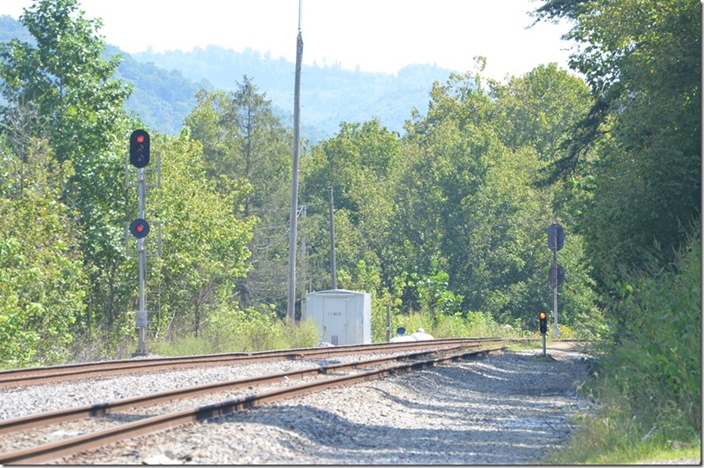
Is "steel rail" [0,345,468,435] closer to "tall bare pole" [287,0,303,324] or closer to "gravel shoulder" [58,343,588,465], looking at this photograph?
"gravel shoulder" [58,343,588,465]

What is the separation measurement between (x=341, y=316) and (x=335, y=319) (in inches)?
10.6

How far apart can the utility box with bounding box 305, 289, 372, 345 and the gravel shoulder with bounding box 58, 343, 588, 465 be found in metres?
19.0

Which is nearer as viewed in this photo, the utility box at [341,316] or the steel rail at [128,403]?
the steel rail at [128,403]

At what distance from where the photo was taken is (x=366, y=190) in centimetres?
7650

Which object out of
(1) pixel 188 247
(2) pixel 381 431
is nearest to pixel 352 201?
(1) pixel 188 247

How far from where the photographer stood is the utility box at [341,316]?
3850 cm

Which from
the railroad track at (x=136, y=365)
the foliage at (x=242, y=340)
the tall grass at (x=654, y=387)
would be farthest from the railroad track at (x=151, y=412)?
the foliage at (x=242, y=340)

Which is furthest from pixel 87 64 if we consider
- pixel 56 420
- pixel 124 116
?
pixel 56 420

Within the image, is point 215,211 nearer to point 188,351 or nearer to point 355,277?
point 188,351

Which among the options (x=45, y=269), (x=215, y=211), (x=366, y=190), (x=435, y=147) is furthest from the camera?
(x=366, y=190)

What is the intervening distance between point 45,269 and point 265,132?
48.8 meters

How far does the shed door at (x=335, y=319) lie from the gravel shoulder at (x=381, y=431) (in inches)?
752

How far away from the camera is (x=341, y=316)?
1521 inches

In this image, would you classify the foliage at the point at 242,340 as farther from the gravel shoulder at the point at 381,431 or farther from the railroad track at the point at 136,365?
the gravel shoulder at the point at 381,431
